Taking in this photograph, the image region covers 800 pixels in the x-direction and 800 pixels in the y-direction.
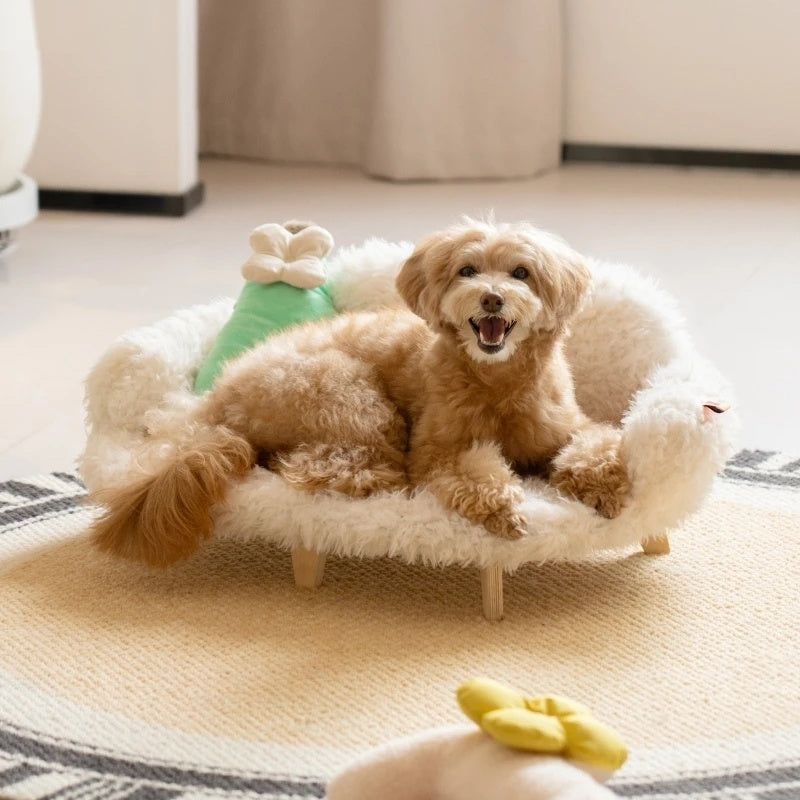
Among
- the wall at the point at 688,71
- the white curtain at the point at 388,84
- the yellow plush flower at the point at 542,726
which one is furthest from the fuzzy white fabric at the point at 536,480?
the wall at the point at 688,71

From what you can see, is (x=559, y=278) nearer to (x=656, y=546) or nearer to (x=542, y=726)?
(x=656, y=546)

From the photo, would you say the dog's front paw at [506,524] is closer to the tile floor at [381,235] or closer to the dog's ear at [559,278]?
the dog's ear at [559,278]

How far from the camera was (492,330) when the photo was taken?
1.67 meters

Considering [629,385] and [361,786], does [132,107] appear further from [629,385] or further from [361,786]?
[361,786]

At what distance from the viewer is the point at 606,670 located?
5.22 feet

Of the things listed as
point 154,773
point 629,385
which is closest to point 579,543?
point 629,385

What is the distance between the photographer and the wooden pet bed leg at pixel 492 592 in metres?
1.67

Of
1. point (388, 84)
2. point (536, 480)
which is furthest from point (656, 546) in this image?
point (388, 84)

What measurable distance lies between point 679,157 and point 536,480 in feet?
8.87

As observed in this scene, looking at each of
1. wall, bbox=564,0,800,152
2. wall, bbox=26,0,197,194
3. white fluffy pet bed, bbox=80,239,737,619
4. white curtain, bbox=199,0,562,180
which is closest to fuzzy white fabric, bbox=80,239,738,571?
white fluffy pet bed, bbox=80,239,737,619

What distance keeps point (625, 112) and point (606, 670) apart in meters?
2.92

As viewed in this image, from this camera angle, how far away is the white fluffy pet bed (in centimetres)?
165

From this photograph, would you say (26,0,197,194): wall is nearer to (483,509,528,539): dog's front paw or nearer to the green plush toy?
the green plush toy

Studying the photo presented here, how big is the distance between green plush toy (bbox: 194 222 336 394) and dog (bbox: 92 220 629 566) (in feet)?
0.57
